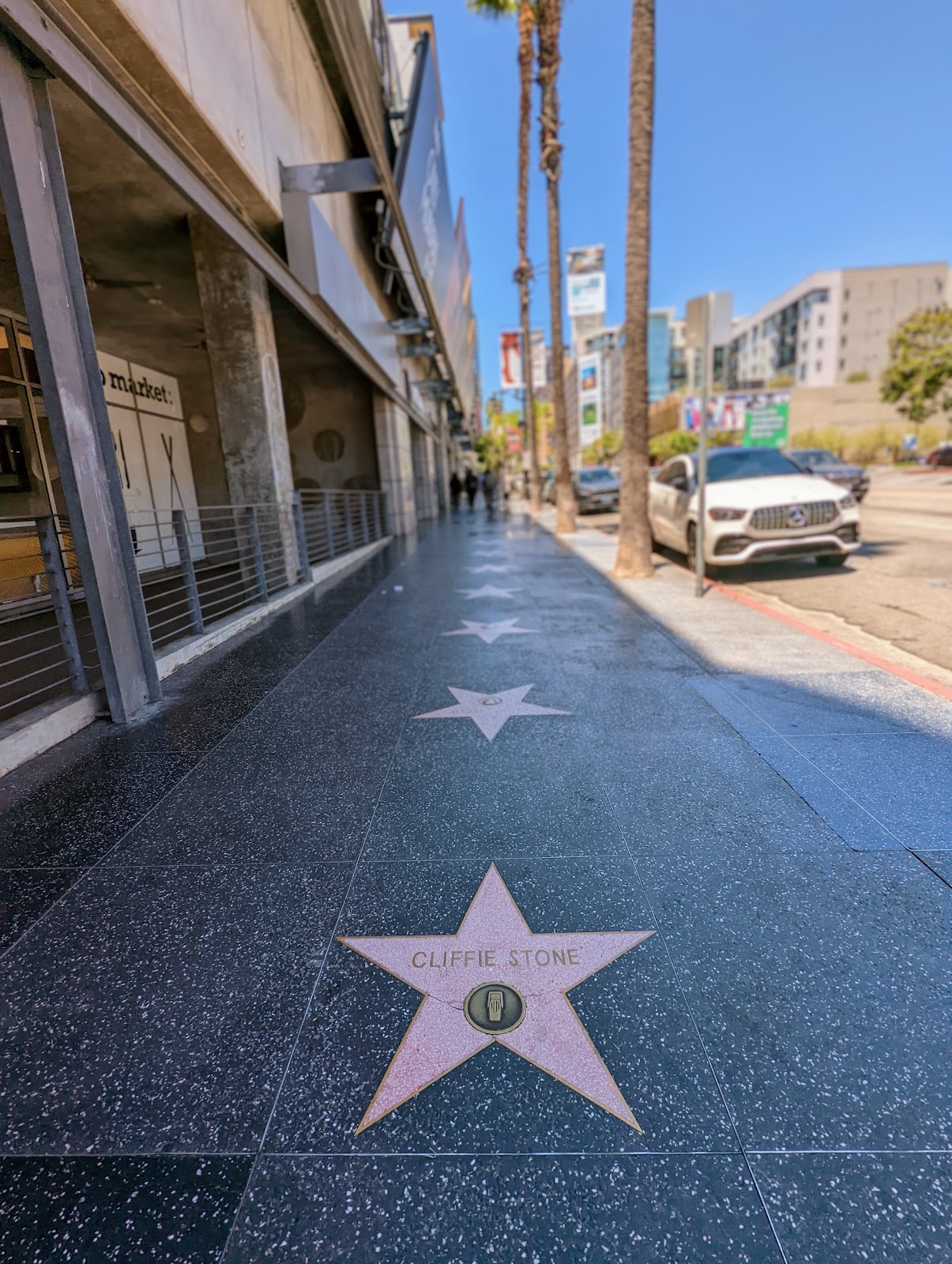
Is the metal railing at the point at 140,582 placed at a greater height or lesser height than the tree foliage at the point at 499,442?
lesser

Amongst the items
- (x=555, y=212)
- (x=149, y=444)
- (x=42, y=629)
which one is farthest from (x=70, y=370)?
(x=555, y=212)

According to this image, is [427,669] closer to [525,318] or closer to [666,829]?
[666,829]

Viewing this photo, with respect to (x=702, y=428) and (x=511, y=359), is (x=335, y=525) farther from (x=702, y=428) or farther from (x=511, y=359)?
(x=511, y=359)

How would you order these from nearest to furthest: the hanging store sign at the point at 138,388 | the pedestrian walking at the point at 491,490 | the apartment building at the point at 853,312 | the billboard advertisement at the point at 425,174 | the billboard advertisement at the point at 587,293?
the hanging store sign at the point at 138,388 → the billboard advertisement at the point at 425,174 → the pedestrian walking at the point at 491,490 → the billboard advertisement at the point at 587,293 → the apartment building at the point at 853,312

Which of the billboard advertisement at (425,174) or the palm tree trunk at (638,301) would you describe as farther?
the billboard advertisement at (425,174)

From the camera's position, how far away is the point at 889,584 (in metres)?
8.00

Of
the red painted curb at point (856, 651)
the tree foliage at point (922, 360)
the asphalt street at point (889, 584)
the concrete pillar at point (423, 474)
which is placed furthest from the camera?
the tree foliage at point (922, 360)

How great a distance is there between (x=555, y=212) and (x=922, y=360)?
28.3m

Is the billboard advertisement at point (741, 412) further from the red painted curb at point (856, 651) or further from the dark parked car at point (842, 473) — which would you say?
the red painted curb at point (856, 651)

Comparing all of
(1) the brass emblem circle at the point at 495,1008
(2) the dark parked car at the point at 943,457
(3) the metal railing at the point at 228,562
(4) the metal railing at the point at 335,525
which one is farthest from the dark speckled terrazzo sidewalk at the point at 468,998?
(2) the dark parked car at the point at 943,457

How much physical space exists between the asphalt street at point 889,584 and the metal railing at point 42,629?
21.3 feet

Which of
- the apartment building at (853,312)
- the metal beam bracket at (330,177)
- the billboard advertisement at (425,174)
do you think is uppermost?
the apartment building at (853,312)

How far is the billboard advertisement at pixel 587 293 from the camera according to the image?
157ft

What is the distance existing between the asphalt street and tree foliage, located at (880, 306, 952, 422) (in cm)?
2564
